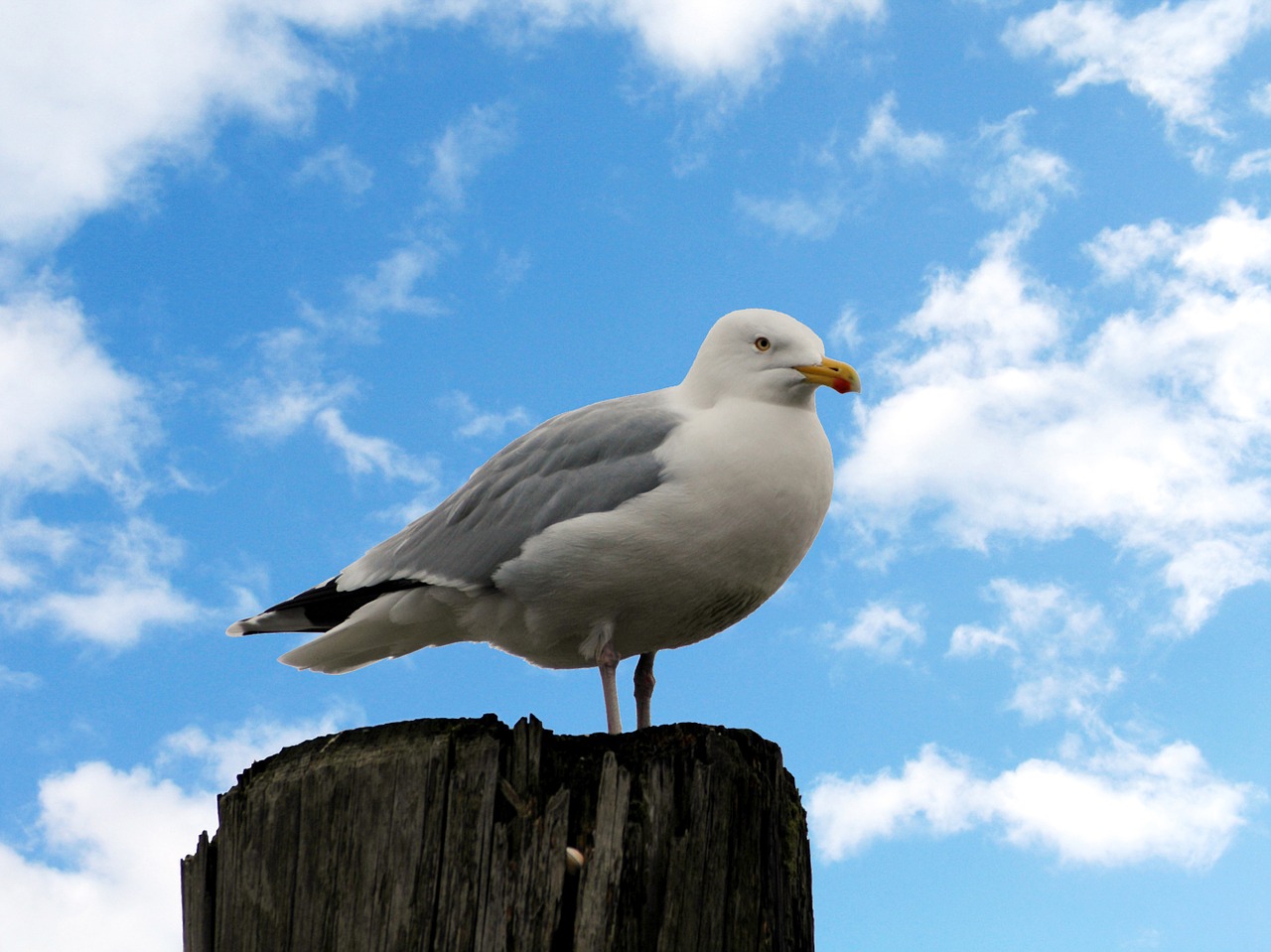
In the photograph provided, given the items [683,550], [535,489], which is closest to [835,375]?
[683,550]

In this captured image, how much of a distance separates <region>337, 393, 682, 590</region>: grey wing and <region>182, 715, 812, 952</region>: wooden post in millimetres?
1722

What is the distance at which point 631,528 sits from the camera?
533 cm

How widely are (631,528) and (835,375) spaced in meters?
1.15

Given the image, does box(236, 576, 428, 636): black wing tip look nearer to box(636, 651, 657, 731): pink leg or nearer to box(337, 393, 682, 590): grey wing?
box(337, 393, 682, 590): grey wing

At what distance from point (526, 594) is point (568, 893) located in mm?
2178

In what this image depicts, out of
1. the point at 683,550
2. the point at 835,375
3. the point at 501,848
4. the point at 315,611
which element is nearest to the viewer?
the point at 501,848

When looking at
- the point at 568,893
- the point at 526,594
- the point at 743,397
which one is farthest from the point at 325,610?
the point at 568,893

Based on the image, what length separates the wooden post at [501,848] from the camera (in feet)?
11.3

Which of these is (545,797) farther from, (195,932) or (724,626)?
(724,626)

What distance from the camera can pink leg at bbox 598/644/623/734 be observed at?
5.54 meters

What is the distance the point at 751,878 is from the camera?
3738 mm

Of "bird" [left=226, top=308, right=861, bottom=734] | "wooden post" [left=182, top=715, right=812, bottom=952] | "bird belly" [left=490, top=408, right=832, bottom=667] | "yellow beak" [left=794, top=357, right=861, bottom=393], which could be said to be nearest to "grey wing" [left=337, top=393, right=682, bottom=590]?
"bird" [left=226, top=308, right=861, bottom=734]

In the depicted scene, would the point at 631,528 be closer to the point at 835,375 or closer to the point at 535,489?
the point at 535,489

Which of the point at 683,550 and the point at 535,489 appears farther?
the point at 535,489
